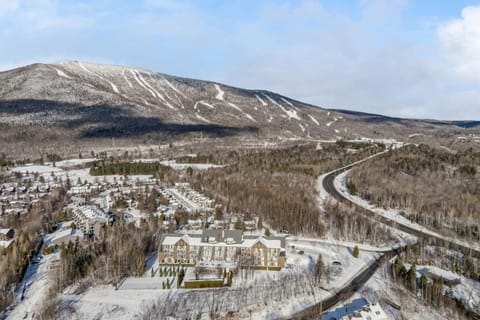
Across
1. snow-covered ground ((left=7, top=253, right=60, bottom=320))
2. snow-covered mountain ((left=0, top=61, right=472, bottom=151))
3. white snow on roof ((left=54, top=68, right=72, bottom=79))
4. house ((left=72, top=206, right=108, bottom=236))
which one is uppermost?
white snow on roof ((left=54, top=68, right=72, bottom=79))

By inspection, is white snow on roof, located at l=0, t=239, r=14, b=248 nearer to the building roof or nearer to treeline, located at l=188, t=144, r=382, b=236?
the building roof

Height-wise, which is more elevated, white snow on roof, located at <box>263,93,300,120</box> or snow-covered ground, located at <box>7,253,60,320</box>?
white snow on roof, located at <box>263,93,300,120</box>

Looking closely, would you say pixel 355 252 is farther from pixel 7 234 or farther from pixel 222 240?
pixel 7 234

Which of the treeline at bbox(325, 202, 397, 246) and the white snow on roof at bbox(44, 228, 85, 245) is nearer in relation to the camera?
the white snow on roof at bbox(44, 228, 85, 245)

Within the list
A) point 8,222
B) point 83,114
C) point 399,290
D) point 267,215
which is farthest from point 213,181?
point 83,114

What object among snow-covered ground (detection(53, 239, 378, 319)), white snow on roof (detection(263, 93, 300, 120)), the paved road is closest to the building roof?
snow-covered ground (detection(53, 239, 378, 319))

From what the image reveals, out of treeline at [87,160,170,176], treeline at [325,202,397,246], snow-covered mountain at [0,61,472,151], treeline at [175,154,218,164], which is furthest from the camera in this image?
snow-covered mountain at [0,61,472,151]

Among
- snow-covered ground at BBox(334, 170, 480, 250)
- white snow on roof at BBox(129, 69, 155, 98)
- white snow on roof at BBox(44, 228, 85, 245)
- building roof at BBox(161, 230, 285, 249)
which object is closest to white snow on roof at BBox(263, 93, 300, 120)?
white snow on roof at BBox(129, 69, 155, 98)

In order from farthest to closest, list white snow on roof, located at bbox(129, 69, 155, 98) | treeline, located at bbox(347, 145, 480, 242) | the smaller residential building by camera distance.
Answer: white snow on roof, located at bbox(129, 69, 155, 98), treeline, located at bbox(347, 145, 480, 242), the smaller residential building
